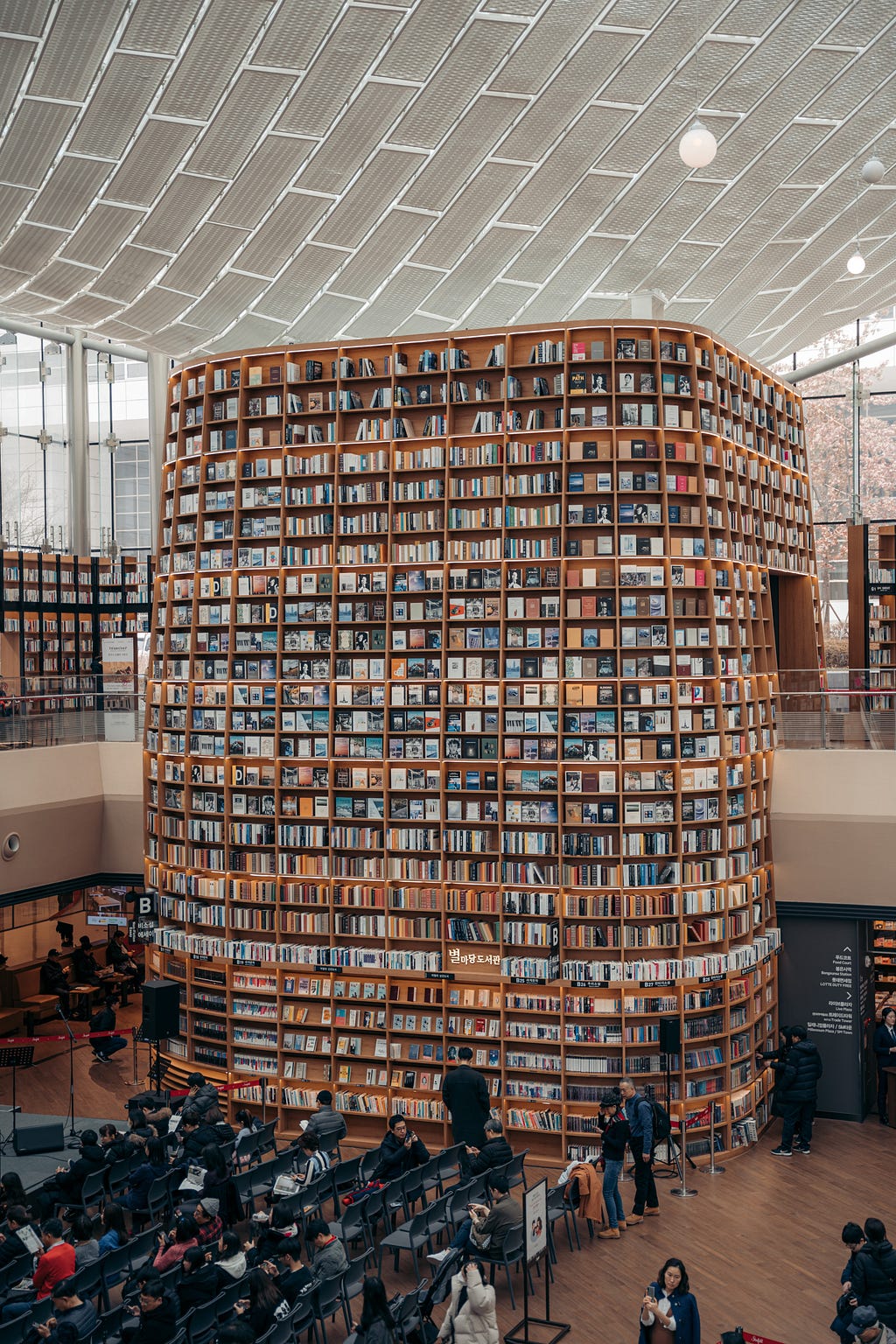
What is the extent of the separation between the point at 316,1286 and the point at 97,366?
74.0 ft

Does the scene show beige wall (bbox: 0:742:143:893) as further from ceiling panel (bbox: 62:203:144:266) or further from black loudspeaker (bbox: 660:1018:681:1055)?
black loudspeaker (bbox: 660:1018:681:1055)

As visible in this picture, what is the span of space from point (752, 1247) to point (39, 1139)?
6.42 metres

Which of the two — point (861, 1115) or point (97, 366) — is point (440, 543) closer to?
point (861, 1115)

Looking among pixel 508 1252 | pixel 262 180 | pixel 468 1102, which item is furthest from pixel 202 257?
pixel 508 1252

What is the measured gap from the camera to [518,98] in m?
12.3

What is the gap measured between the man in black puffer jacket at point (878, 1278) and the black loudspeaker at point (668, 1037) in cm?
343

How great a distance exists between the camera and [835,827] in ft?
40.8

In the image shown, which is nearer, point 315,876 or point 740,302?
point 315,876

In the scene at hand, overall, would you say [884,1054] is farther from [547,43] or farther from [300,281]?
[300,281]

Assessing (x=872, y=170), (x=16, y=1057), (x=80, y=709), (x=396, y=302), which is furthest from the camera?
(x=396, y=302)

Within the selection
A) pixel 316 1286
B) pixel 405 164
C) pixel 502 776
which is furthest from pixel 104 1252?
pixel 405 164

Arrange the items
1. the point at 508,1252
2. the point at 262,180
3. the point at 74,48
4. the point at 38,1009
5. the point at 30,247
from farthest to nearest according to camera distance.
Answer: the point at 38,1009
the point at 30,247
the point at 262,180
the point at 74,48
the point at 508,1252

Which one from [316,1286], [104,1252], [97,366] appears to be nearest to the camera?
[316,1286]

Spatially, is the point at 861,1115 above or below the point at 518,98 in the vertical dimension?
below
